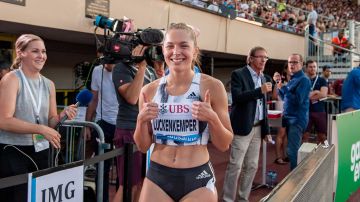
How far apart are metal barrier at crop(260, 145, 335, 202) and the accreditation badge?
1765mm

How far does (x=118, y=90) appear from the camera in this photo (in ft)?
10.8

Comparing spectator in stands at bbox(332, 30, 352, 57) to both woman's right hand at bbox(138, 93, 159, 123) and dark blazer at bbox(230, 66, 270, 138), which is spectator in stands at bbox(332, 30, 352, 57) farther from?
woman's right hand at bbox(138, 93, 159, 123)

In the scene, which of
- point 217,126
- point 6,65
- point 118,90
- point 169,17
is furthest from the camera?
point 169,17

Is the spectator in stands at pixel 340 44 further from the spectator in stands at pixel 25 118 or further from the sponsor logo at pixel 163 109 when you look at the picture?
the sponsor logo at pixel 163 109

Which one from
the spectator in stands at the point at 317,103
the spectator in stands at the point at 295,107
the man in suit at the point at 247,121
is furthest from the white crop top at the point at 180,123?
the spectator in stands at the point at 317,103

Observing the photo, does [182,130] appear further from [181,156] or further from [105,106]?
[105,106]

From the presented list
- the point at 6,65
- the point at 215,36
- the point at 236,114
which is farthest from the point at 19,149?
the point at 215,36

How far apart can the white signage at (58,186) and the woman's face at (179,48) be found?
89cm

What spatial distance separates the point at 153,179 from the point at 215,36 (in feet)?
30.5

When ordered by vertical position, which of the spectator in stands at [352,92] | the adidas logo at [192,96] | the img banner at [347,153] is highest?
the spectator in stands at [352,92]

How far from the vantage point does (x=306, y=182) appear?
2014 mm

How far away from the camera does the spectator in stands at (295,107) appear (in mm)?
5098

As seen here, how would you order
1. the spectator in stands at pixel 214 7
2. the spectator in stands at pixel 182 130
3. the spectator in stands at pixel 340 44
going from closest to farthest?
the spectator in stands at pixel 182 130 < the spectator in stands at pixel 214 7 < the spectator in stands at pixel 340 44

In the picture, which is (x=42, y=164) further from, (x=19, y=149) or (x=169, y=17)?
(x=169, y=17)
